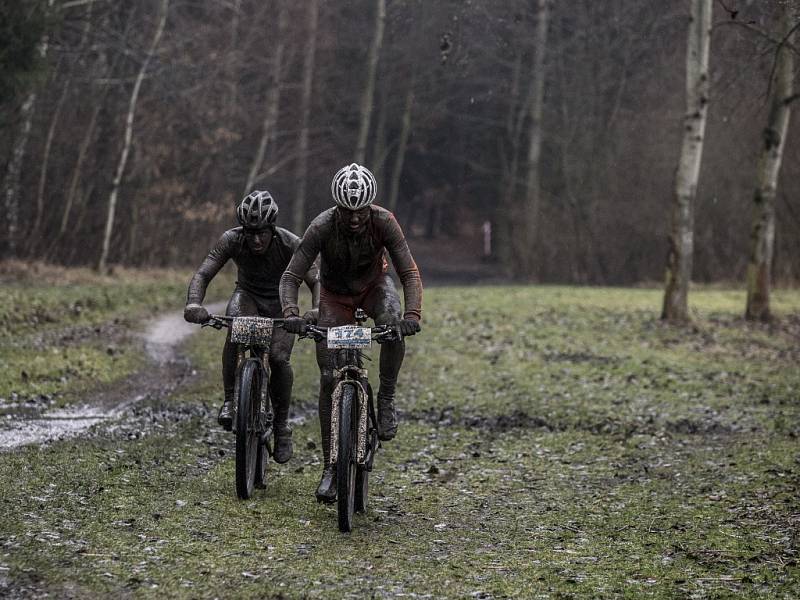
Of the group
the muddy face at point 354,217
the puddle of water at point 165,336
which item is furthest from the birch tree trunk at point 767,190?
the muddy face at point 354,217

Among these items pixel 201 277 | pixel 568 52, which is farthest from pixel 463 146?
pixel 201 277

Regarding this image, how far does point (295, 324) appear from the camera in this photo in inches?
302

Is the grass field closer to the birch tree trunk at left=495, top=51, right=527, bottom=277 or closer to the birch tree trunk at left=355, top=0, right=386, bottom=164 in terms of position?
the birch tree trunk at left=355, top=0, right=386, bottom=164

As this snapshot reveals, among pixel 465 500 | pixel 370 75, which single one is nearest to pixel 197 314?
pixel 465 500

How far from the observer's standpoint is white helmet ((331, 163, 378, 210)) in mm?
7668

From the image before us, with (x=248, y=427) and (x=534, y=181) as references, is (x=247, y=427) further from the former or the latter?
(x=534, y=181)

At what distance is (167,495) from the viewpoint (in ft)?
27.8

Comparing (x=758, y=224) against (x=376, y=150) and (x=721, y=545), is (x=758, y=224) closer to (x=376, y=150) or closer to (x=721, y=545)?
(x=721, y=545)

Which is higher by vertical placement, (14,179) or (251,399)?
(14,179)

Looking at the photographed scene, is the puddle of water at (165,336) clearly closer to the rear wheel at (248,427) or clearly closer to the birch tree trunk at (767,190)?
the rear wheel at (248,427)

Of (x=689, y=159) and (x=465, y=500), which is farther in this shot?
(x=689, y=159)

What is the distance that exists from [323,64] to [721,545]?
3835 cm

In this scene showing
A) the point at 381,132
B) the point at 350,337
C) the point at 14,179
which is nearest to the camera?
the point at 350,337

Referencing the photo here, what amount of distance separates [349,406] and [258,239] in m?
1.88
